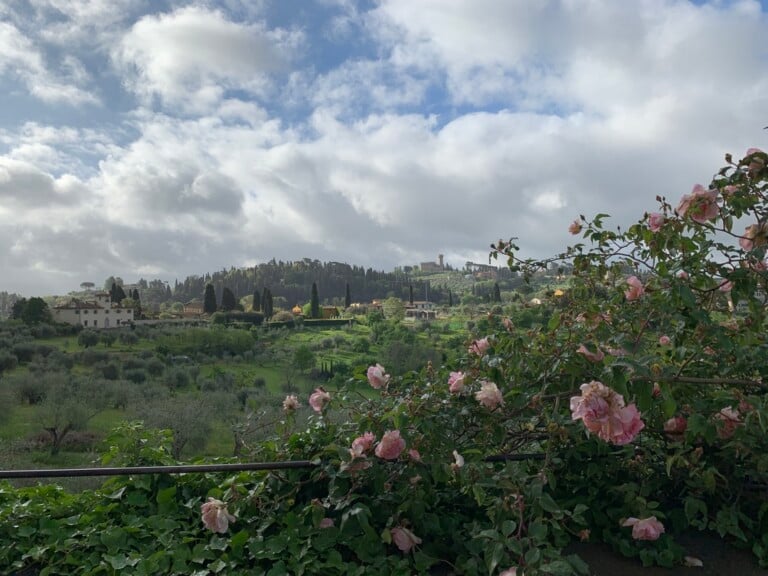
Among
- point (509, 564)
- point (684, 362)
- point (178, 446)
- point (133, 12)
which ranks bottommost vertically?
point (178, 446)

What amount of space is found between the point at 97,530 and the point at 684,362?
2.19 meters

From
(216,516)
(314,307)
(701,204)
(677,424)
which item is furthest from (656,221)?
(314,307)

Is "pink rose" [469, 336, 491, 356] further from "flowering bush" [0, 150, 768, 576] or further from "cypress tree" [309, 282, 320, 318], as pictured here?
"cypress tree" [309, 282, 320, 318]

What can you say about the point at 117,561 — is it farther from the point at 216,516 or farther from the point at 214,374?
the point at 214,374

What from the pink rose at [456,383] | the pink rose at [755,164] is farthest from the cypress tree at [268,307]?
the pink rose at [755,164]

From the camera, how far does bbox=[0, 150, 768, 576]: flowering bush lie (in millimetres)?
1669

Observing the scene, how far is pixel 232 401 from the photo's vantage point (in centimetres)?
1864

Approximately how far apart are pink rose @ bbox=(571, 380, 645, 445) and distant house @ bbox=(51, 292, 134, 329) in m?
39.0

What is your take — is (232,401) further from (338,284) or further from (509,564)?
(338,284)

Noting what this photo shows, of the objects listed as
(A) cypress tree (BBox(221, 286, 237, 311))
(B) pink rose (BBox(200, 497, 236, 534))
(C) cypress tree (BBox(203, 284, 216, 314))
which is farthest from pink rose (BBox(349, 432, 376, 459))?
(C) cypress tree (BBox(203, 284, 216, 314))

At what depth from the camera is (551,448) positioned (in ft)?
6.40

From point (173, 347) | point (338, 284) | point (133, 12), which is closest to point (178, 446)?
point (133, 12)

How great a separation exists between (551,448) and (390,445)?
2.11ft

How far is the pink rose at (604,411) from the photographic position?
134cm
